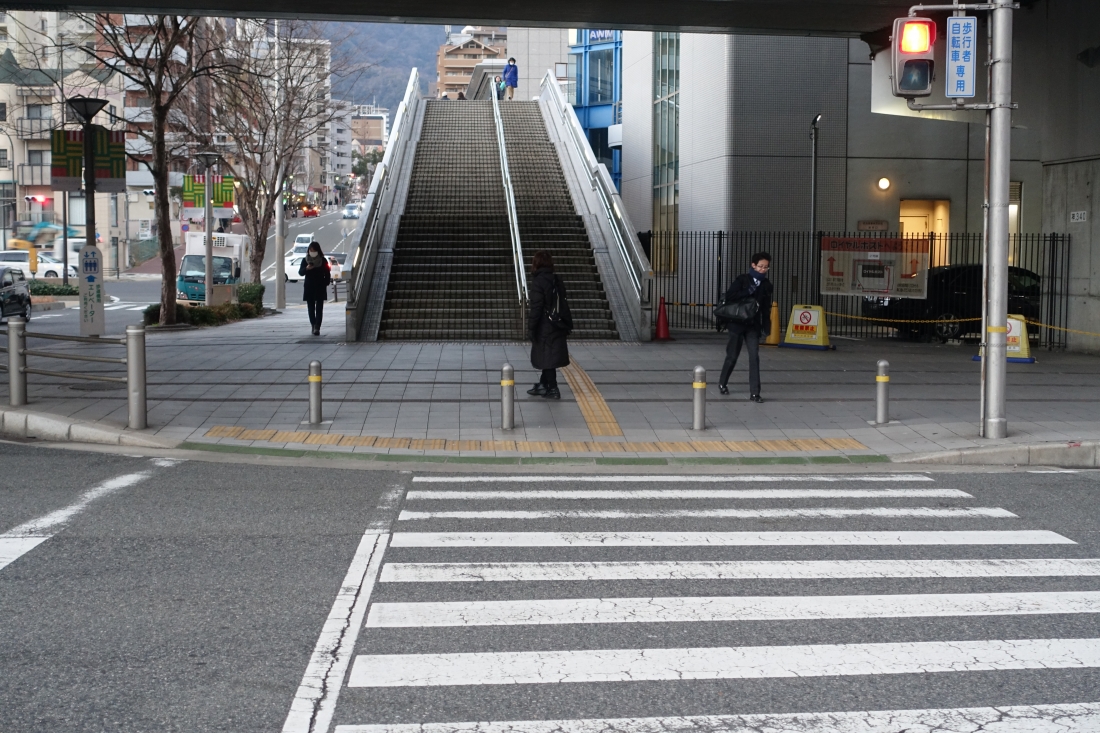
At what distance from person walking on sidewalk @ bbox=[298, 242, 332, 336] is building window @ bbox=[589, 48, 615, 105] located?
32961 mm

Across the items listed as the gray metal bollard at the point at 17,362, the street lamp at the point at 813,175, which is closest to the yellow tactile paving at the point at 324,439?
the gray metal bollard at the point at 17,362

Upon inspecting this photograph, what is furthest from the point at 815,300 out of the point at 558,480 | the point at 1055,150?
the point at 558,480

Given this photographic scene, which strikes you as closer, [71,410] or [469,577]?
[469,577]

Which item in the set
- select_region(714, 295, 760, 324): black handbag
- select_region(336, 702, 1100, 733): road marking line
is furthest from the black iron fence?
select_region(336, 702, 1100, 733): road marking line

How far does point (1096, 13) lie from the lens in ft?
62.0

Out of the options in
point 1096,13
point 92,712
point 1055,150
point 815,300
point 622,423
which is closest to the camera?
point 92,712

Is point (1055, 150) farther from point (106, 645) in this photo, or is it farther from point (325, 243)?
point (325, 243)

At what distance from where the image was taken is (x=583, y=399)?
13930 millimetres

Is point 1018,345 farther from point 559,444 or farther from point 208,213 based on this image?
point 208,213

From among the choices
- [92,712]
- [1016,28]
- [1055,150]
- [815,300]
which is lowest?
[92,712]

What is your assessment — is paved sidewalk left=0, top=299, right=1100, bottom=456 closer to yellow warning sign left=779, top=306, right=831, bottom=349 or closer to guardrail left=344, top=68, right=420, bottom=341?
yellow warning sign left=779, top=306, right=831, bottom=349

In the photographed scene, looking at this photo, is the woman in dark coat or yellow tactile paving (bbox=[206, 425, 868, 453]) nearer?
yellow tactile paving (bbox=[206, 425, 868, 453])

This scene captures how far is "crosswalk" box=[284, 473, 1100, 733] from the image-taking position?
14.9ft

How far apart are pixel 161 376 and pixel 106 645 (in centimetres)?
1088
